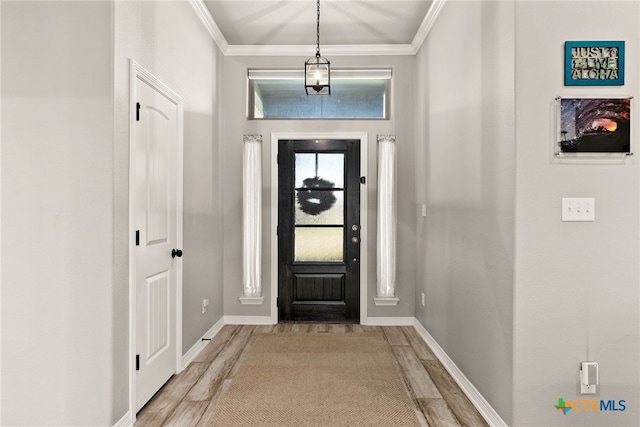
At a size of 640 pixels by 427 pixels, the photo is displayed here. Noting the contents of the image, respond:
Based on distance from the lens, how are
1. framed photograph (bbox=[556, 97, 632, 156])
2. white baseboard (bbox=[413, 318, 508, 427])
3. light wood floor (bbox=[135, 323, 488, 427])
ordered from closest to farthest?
1. framed photograph (bbox=[556, 97, 632, 156])
2. white baseboard (bbox=[413, 318, 508, 427])
3. light wood floor (bbox=[135, 323, 488, 427])

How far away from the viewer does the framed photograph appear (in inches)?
80.3

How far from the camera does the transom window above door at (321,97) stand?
4547 mm

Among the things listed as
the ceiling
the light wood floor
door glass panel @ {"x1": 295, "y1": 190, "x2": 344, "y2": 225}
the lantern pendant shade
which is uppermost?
the ceiling

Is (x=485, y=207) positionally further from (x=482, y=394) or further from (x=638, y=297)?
(x=482, y=394)

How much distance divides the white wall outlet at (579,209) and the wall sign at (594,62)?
59 centimetres

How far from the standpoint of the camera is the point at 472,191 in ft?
8.91

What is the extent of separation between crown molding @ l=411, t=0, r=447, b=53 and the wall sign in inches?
63.0

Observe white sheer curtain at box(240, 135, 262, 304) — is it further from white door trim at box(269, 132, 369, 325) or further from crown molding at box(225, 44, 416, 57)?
crown molding at box(225, 44, 416, 57)

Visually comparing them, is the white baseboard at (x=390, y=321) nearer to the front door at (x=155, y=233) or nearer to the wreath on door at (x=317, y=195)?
the wreath on door at (x=317, y=195)

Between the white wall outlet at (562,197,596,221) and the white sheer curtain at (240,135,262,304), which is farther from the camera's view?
the white sheer curtain at (240,135,262,304)

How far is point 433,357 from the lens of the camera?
3469mm

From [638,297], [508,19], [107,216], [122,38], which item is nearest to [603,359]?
[638,297]

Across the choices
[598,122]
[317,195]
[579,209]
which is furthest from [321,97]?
[579,209]

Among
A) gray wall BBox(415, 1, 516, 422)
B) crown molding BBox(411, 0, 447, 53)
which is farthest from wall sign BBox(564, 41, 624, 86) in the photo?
crown molding BBox(411, 0, 447, 53)
